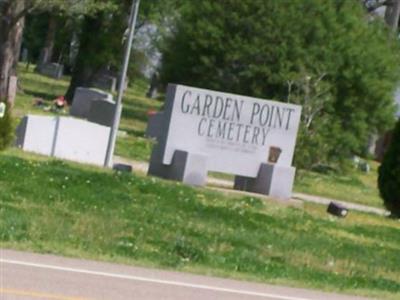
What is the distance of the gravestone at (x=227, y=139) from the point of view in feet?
74.5

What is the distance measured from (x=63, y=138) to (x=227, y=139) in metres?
4.34

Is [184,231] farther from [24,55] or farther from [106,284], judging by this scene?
[24,55]

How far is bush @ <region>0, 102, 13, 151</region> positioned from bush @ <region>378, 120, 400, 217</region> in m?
7.38

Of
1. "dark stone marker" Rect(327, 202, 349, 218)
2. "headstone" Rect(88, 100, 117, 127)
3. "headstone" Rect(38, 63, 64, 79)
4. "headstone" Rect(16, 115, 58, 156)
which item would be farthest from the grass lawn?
"headstone" Rect(38, 63, 64, 79)

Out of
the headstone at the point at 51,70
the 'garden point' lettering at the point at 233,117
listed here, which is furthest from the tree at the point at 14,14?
the headstone at the point at 51,70

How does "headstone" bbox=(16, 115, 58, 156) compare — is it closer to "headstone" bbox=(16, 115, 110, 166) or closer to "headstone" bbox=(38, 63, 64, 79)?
"headstone" bbox=(16, 115, 110, 166)

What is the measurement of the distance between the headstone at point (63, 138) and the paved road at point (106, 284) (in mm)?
12195

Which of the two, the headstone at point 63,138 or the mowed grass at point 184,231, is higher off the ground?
the headstone at point 63,138

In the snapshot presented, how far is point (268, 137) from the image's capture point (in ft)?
77.2

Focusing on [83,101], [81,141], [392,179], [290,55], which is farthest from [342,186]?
[392,179]

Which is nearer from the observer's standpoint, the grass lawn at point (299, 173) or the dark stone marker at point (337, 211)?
the dark stone marker at point (337, 211)

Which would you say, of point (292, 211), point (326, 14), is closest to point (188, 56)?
point (326, 14)

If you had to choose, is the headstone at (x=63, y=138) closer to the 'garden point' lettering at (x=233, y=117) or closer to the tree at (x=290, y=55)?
the 'garden point' lettering at (x=233, y=117)

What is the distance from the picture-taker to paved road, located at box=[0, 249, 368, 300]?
10742mm
